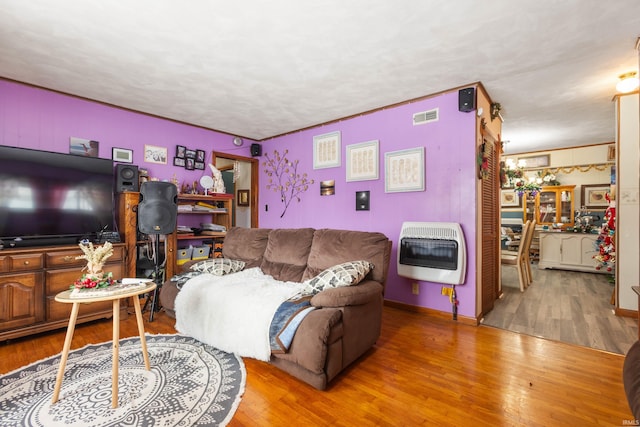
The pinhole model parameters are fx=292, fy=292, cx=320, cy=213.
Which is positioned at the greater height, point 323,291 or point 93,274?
point 93,274

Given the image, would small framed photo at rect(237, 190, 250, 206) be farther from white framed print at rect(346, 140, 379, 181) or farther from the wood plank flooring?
the wood plank flooring

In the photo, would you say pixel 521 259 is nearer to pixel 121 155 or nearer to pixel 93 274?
pixel 93 274

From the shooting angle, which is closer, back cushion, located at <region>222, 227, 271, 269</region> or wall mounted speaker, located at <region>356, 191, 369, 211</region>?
back cushion, located at <region>222, 227, 271, 269</region>

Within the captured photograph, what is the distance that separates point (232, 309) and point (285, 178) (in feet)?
9.32

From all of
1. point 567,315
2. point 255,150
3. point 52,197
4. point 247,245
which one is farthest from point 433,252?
point 52,197

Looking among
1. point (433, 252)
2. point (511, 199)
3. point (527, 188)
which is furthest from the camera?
point (511, 199)

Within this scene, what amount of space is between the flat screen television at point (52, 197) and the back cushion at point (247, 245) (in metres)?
1.31

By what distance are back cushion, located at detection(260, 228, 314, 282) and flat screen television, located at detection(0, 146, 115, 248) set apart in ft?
5.97

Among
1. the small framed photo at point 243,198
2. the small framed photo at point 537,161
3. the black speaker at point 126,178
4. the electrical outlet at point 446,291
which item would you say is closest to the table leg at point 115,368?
the black speaker at point 126,178

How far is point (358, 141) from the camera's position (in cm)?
381

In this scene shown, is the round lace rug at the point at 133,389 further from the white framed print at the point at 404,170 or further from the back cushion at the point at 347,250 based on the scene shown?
the white framed print at the point at 404,170

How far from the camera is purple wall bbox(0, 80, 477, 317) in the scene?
9.68 ft

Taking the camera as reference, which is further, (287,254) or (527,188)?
(527,188)

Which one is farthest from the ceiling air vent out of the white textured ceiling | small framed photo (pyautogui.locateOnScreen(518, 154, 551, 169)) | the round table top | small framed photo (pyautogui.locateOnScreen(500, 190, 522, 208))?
small framed photo (pyautogui.locateOnScreen(500, 190, 522, 208))
